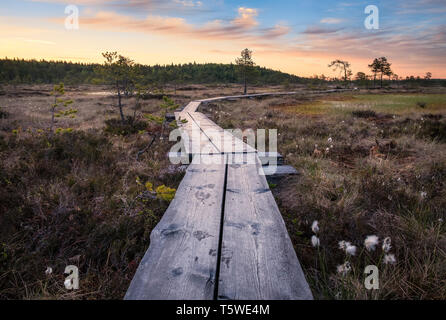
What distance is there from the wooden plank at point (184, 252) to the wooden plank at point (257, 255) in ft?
0.30

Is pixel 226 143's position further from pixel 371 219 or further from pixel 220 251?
pixel 220 251

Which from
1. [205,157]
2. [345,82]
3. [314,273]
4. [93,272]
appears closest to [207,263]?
[314,273]

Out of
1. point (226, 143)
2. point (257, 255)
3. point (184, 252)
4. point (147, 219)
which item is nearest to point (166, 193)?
point (147, 219)

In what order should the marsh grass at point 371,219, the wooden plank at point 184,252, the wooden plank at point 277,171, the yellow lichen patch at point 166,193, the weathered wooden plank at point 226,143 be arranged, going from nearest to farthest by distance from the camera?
1. the wooden plank at point 184,252
2. the marsh grass at point 371,219
3. the yellow lichen patch at point 166,193
4. the wooden plank at point 277,171
5. the weathered wooden plank at point 226,143

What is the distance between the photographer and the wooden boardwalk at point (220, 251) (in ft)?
4.44

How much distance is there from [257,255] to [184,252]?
0.53 m

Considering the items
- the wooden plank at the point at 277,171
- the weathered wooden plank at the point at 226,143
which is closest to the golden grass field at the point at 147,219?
the wooden plank at the point at 277,171

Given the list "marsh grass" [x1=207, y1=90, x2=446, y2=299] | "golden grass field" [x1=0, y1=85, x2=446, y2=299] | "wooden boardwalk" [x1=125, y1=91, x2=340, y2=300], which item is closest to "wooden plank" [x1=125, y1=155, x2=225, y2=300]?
"wooden boardwalk" [x1=125, y1=91, x2=340, y2=300]

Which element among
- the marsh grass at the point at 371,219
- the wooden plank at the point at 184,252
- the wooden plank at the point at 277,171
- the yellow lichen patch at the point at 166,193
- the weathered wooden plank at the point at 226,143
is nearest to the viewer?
the wooden plank at the point at 184,252

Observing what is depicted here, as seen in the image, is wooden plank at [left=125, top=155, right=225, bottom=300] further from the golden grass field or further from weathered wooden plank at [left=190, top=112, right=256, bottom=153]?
weathered wooden plank at [left=190, top=112, right=256, bottom=153]

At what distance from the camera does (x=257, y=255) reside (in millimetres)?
1675

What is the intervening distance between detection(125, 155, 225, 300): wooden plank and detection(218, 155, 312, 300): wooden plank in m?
0.09

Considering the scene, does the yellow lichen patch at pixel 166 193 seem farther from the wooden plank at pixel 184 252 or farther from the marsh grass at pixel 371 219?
the marsh grass at pixel 371 219

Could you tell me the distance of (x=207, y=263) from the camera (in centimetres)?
156
